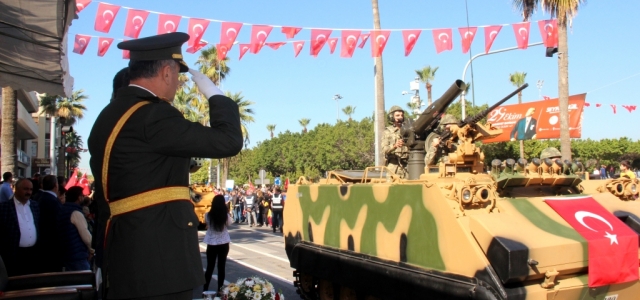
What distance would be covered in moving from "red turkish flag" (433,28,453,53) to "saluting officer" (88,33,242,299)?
455 inches

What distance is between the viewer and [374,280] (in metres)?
6.38

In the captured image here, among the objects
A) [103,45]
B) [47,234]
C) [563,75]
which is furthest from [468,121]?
[563,75]

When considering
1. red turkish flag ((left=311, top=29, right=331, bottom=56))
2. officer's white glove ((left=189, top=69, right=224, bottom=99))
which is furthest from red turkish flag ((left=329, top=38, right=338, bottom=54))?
officer's white glove ((left=189, top=69, right=224, bottom=99))

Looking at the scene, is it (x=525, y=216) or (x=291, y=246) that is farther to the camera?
(x=291, y=246)

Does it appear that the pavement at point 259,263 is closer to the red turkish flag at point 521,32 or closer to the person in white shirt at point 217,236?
the person in white shirt at point 217,236

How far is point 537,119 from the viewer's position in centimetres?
2653

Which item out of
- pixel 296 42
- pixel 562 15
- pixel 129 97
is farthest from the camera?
pixel 562 15

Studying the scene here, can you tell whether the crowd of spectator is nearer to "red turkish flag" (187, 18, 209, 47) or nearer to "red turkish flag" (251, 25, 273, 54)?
"red turkish flag" (187, 18, 209, 47)

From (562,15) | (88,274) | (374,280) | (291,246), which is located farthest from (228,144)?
(562,15)

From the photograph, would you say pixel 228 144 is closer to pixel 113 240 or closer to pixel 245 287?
pixel 113 240

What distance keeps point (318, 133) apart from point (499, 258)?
178ft

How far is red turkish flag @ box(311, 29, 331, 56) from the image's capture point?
13875 millimetres

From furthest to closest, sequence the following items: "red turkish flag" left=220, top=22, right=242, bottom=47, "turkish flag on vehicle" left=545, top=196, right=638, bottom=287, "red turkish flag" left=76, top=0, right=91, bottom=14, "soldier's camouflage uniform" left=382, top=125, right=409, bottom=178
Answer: "red turkish flag" left=220, top=22, right=242, bottom=47, "red turkish flag" left=76, top=0, right=91, bottom=14, "soldier's camouflage uniform" left=382, top=125, right=409, bottom=178, "turkish flag on vehicle" left=545, top=196, right=638, bottom=287

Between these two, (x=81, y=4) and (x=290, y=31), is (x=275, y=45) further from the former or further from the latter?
(x=81, y=4)
